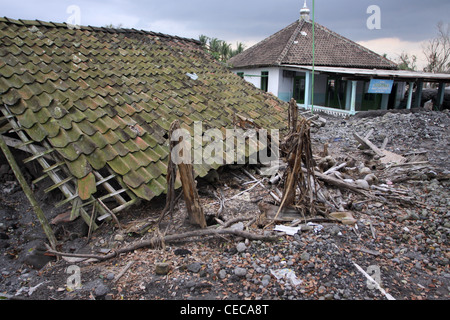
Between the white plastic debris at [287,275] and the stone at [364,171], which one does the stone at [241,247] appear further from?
the stone at [364,171]

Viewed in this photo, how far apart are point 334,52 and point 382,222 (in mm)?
24808

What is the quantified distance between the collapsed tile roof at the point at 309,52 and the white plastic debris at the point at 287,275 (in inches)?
896

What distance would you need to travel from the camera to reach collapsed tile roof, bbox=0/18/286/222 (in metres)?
4.89

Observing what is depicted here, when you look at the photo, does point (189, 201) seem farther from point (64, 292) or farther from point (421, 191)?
point (421, 191)

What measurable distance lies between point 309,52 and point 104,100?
76.5 ft

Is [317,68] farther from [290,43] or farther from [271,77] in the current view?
[290,43]

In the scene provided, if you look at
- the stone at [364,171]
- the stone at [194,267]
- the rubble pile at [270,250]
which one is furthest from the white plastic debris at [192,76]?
the stone at [194,267]

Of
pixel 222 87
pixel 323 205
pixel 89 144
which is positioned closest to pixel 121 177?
pixel 89 144

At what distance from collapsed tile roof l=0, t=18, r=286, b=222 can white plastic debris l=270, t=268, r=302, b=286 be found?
2.32m

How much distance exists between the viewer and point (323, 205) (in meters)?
5.47

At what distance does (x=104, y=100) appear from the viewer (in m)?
5.98

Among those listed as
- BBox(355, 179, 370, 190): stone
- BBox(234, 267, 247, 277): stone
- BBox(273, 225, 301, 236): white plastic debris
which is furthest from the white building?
BBox(234, 267, 247, 277): stone

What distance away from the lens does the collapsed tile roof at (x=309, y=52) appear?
25.3 m
